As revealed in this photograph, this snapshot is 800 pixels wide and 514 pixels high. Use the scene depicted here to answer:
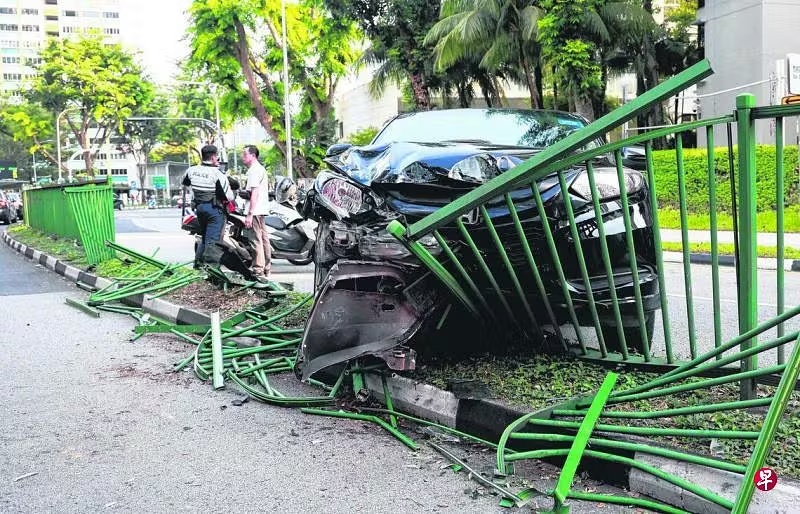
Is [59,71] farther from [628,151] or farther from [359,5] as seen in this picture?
[628,151]

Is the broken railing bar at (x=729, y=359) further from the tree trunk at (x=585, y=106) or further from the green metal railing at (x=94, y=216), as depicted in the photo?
the tree trunk at (x=585, y=106)

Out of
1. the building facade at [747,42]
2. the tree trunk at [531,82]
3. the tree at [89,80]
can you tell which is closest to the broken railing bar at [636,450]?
the building facade at [747,42]

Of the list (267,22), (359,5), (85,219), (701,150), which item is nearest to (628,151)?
(85,219)

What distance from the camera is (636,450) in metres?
3.00

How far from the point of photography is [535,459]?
11.0 feet

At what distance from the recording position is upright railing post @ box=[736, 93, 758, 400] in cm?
319

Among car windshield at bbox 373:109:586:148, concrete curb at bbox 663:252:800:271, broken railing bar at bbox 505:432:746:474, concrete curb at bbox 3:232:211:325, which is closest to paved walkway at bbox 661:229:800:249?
concrete curb at bbox 663:252:800:271

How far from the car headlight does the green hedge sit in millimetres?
11043

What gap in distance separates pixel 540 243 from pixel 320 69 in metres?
28.5

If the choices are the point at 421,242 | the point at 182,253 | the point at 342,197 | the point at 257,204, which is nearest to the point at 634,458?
the point at 421,242

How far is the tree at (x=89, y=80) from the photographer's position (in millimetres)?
42688

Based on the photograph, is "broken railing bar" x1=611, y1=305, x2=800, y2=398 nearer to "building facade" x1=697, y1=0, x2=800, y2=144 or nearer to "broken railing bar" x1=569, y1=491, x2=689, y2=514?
"broken railing bar" x1=569, y1=491, x2=689, y2=514

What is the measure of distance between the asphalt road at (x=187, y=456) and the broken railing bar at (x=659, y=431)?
20 cm

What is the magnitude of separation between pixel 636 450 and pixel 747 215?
3.68ft
